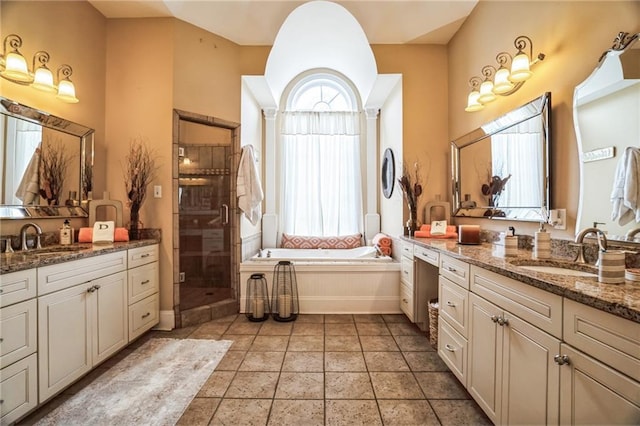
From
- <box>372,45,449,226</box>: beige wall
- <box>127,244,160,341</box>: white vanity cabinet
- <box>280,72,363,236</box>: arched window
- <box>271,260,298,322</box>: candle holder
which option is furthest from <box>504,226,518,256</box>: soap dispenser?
<box>127,244,160,341</box>: white vanity cabinet

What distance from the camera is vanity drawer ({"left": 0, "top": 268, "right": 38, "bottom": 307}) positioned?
4.30ft

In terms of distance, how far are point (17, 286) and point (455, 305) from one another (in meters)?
2.37

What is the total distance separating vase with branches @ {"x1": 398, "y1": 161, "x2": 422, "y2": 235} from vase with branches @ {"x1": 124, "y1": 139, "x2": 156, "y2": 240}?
8.17 feet

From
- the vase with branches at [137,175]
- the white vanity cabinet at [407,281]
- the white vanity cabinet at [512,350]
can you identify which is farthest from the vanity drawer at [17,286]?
the white vanity cabinet at [407,281]

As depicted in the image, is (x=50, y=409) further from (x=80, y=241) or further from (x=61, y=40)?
(x=61, y=40)

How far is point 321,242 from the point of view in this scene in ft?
13.1

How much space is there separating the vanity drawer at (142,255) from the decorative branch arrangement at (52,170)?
0.70 meters

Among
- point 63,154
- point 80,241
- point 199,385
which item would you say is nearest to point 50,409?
point 199,385

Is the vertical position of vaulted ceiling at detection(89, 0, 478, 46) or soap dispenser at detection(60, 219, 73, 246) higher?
vaulted ceiling at detection(89, 0, 478, 46)

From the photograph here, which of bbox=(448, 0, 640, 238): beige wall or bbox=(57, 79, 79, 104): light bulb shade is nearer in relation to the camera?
bbox=(448, 0, 640, 238): beige wall

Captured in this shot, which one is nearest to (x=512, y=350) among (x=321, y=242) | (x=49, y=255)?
(x=49, y=255)

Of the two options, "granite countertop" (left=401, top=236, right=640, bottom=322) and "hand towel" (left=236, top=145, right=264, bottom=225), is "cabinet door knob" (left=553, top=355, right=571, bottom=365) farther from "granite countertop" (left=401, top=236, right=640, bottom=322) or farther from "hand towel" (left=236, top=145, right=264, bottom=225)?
"hand towel" (left=236, top=145, right=264, bottom=225)

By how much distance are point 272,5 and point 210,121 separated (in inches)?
49.2

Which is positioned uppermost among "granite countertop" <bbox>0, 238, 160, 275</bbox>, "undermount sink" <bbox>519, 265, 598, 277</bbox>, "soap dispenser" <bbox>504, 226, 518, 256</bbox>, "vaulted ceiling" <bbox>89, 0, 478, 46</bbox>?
"vaulted ceiling" <bbox>89, 0, 478, 46</bbox>
